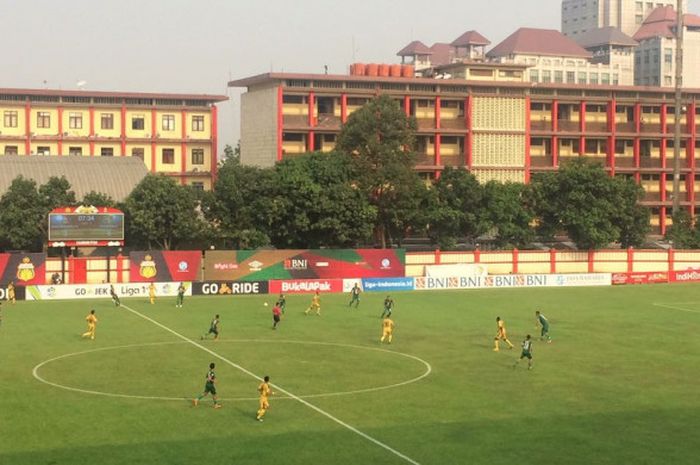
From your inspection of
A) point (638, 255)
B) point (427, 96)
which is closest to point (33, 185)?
point (427, 96)

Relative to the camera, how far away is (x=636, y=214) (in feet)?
380

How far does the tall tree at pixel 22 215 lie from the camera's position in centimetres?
9844

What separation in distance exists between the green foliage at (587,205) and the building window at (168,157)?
151ft

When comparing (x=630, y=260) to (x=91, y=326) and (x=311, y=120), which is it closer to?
(x=311, y=120)

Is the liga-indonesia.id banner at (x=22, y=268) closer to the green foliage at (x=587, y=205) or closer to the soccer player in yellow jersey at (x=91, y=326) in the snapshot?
the soccer player in yellow jersey at (x=91, y=326)

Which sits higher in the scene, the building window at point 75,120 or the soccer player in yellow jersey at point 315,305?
the building window at point 75,120

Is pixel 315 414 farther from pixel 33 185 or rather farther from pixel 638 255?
pixel 638 255

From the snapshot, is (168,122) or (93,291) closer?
(93,291)

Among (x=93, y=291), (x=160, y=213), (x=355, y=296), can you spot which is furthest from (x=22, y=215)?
(x=355, y=296)

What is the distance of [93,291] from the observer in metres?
85.8

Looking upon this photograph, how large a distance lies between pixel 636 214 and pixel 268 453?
88680mm

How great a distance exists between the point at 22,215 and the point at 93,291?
17.2 m

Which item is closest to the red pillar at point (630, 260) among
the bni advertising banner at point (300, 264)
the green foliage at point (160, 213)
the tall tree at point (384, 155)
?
the tall tree at point (384, 155)

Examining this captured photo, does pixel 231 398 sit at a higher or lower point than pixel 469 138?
lower
